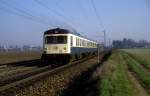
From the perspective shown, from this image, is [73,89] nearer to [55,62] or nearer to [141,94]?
[141,94]

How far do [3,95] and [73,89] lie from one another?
165 inches

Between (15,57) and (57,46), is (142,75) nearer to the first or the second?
(57,46)

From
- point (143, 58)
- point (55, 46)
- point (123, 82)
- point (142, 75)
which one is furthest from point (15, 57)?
point (123, 82)

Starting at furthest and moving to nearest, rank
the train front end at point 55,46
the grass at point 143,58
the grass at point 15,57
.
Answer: the grass at point 15,57 < the grass at point 143,58 < the train front end at point 55,46

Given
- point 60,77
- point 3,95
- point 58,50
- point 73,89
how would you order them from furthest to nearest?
point 58,50 < point 60,77 < point 73,89 < point 3,95

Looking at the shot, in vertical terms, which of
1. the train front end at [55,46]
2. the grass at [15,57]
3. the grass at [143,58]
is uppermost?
the train front end at [55,46]

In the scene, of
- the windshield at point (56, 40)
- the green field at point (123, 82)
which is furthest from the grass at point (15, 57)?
the green field at point (123, 82)

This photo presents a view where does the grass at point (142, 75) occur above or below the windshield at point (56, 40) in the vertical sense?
below

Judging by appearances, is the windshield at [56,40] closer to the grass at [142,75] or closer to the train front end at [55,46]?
the train front end at [55,46]

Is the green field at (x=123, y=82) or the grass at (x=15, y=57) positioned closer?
the green field at (x=123, y=82)

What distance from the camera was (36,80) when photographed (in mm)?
16719

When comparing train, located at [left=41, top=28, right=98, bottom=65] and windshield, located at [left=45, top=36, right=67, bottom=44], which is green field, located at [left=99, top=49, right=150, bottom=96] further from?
windshield, located at [left=45, top=36, right=67, bottom=44]

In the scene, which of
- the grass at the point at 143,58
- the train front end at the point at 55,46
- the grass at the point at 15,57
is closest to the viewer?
the train front end at the point at 55,46

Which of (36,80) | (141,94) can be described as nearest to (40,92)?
(36,80)
